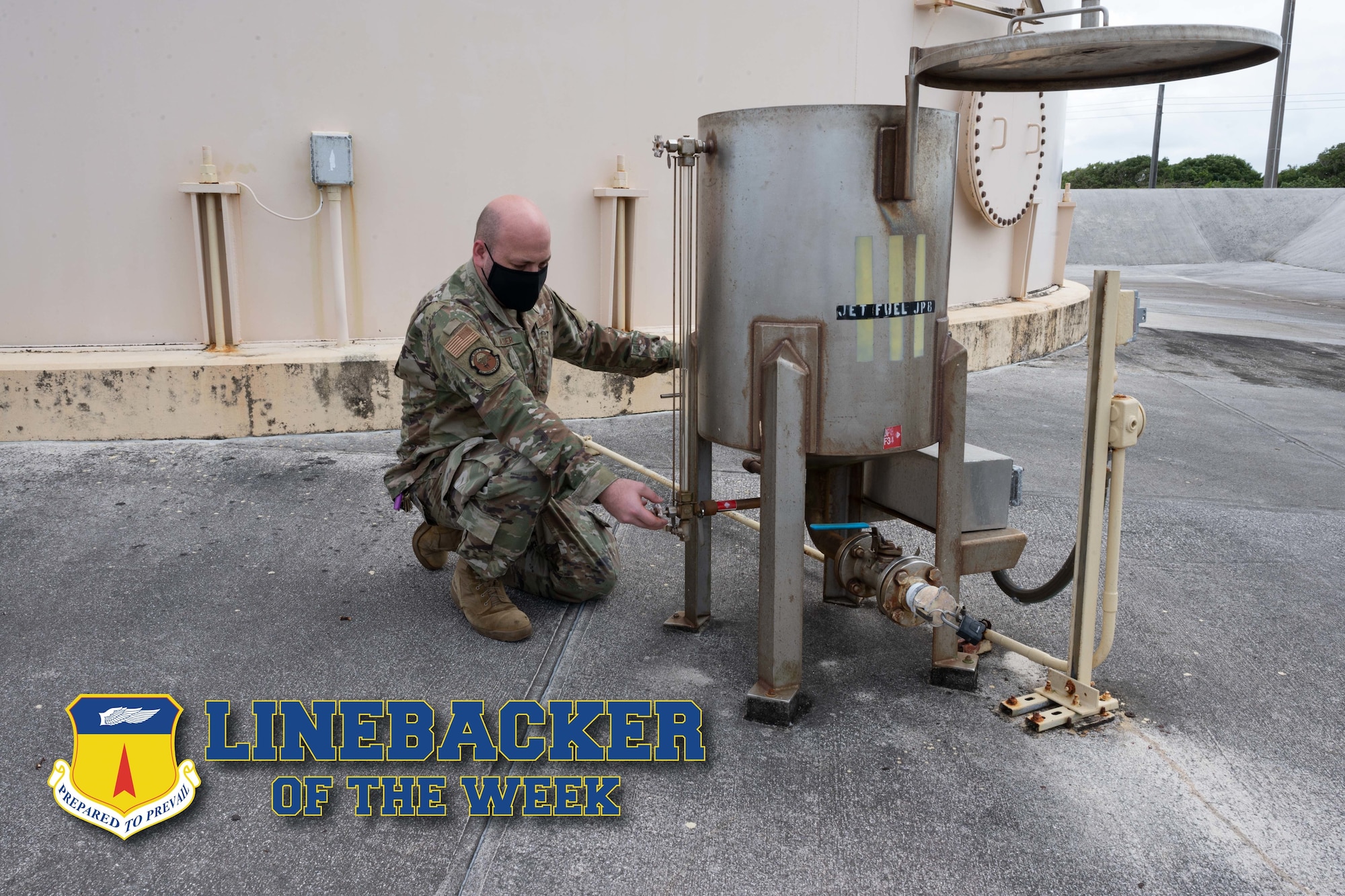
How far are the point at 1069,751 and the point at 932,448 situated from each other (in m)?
0.80

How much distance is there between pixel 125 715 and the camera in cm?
241

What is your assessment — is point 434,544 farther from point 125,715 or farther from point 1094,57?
point 1094,57

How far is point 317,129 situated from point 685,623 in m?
3.08

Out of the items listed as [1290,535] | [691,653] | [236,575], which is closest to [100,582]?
[236,575]

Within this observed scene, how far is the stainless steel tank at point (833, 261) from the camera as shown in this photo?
7.51 ft

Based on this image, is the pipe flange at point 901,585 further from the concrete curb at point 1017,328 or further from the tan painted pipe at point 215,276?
the concrete curb at point 1017,328

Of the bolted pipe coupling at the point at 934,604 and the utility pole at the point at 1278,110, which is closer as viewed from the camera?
the bolted pipe coupling at the point at 934,604

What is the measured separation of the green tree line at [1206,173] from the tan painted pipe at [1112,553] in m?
28.5

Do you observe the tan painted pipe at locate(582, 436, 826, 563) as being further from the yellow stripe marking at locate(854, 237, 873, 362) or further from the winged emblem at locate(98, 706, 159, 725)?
the winged emblem at locate(98, 706, 159, 725)

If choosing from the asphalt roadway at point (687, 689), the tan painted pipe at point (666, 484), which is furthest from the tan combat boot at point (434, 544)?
the tan painted pipe at point (666, 484)

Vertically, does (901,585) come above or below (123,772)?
above

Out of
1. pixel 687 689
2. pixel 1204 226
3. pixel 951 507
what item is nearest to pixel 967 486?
pixel 951 507

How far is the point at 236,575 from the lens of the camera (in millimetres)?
3268

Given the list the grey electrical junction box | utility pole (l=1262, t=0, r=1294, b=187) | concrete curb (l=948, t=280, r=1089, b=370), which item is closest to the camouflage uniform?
the grey electrical junction box
